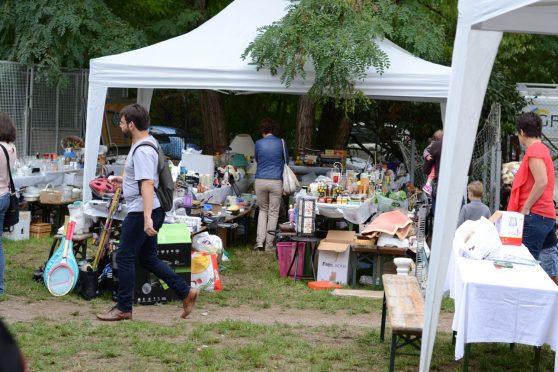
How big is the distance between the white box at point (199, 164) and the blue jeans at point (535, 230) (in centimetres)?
594

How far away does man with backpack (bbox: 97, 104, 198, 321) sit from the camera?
6.61m

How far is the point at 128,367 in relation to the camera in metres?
5.81

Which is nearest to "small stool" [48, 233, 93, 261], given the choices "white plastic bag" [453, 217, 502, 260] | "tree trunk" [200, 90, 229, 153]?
"white plastic bag" [453, 217, 502, 260]

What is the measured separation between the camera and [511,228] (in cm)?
598

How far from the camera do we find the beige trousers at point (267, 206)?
1120 centimetres

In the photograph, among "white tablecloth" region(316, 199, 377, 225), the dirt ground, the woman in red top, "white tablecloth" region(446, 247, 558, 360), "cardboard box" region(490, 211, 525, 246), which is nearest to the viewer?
"white tablecloth" region(446, 247, 558, 360)

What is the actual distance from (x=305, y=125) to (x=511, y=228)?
983 cm

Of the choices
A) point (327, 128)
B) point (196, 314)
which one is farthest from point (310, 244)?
point (327, 128)

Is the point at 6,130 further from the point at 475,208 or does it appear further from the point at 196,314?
the point at 475,208

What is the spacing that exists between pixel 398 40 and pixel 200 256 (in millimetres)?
6496

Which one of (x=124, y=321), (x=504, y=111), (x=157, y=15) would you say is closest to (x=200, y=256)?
(x=124, y=321)

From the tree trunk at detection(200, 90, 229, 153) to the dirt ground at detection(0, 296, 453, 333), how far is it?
28.5ft

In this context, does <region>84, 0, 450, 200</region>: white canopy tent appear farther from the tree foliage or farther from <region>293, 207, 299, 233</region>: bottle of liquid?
<region>293, 207, 299, 233</region>: bottle of liquid

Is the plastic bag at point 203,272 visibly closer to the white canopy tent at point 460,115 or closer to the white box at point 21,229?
the white box at point 21,229
